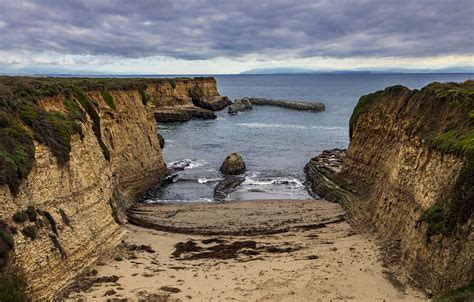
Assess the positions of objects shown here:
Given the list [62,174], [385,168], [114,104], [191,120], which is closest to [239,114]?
[191,120]

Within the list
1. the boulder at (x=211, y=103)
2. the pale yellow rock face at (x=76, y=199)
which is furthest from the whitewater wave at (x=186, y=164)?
the boulder at (x=211, y=103)

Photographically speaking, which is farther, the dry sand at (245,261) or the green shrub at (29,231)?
the dry sand at (245,261)

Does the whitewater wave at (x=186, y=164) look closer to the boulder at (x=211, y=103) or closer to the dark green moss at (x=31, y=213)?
the dark green moss at (x=31, y=213)

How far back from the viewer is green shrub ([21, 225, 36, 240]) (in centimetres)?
1805

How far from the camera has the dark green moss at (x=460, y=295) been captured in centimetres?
1489

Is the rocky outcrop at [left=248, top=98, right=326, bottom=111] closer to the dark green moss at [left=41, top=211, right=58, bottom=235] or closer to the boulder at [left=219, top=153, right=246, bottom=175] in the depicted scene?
the boulder at [left=219, top=153, right=246, bottom=175]

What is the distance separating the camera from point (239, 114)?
353ft

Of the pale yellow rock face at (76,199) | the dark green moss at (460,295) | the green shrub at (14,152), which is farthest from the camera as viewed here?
the green shrub at (14,152)

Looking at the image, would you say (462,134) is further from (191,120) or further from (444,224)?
(191,120)

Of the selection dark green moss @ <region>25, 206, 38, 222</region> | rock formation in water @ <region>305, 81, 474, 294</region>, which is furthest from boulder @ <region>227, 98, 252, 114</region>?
dark green moss @ <region>25, 206, 38, 222</region>

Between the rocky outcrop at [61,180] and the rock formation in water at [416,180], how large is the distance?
49.7 ft

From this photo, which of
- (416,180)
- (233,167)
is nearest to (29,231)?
(416,180)

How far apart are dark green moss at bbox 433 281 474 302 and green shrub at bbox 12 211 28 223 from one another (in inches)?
642

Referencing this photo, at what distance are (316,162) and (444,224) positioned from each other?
84.7 feet
